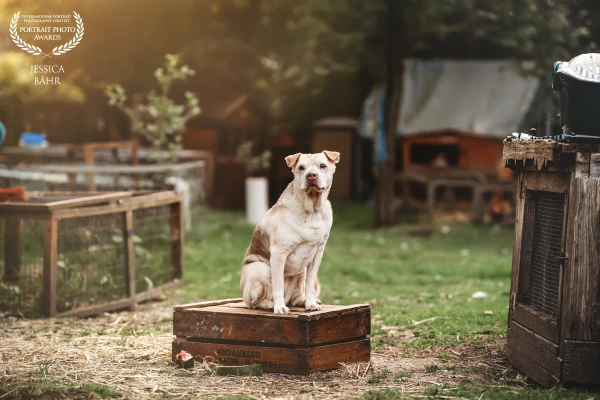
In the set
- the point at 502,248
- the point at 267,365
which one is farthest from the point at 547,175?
the point at 502,248

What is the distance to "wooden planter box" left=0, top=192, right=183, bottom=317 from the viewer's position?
806cm

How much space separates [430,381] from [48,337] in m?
3.60

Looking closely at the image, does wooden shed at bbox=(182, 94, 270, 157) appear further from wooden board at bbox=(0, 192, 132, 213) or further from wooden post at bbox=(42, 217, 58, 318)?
wooden post at bbox=(42, 217, 58, 318)

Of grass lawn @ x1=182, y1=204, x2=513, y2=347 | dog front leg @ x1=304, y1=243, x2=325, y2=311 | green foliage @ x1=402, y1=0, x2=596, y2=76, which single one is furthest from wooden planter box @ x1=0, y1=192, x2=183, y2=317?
green foliage @ x1=402, y1=0, x2=596, y2=76

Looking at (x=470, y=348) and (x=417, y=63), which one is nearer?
(x=470, y=348)

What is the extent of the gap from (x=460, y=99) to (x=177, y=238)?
457 inches

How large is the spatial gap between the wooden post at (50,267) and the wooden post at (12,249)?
1.80 ft

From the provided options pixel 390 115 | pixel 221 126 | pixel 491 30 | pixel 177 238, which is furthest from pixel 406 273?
pixel 221 126

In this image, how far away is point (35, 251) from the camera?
28.5ft

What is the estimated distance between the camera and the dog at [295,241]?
592 cm

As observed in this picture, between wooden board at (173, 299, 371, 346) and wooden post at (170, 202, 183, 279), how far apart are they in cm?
375

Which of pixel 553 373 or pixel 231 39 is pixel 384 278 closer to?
pixel 553 373

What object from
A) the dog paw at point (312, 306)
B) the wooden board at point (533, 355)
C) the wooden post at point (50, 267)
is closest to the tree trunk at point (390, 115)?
the wooden post at point (50, 267)

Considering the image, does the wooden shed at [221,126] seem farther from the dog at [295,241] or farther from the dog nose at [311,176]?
the dog nose at [311,176]
